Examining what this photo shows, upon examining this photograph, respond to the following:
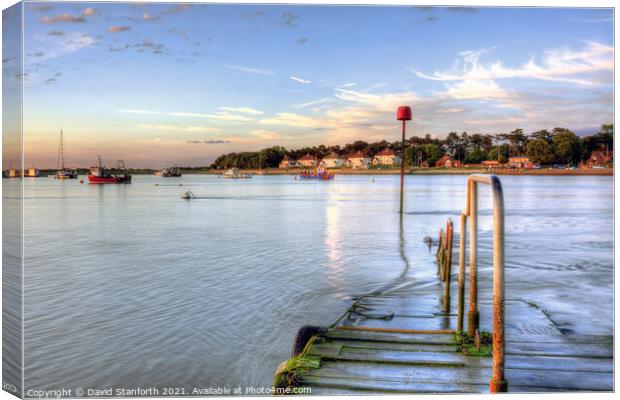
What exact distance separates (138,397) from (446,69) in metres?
6.28

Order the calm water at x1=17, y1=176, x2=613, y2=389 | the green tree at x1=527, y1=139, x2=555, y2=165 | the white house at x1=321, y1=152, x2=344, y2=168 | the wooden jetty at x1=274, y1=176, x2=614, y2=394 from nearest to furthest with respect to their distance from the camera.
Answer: the wooden jetty at x1=274, y1=176, x2=614, y2=394 → the calm water at x1=17, y1=176, x2=613, y2=389 → the green tree at x1=527, y1=139, x2=555, y2=165 → the white house at x1=321, y1=152, x2=344, y2=168

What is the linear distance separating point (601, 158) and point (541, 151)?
3.10 m

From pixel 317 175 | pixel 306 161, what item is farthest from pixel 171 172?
pixel 306 161

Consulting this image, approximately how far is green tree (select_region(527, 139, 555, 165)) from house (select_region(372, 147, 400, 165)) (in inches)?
342

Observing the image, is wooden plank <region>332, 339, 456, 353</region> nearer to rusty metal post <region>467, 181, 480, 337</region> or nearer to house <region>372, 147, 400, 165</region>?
rusty metal post <region>467, 181, 480, 337</region>

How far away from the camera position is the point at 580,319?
6.45 metres

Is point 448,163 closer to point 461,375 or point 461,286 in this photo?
point 461,286

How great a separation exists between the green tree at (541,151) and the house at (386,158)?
869 centimetres

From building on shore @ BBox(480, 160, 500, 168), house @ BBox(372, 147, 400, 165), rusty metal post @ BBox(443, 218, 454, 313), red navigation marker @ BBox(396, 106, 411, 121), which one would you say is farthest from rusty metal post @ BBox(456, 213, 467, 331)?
house @ BBox(372, 147, 400, 165)

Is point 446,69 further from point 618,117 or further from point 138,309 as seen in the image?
point 138,309

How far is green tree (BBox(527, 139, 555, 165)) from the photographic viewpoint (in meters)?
10.3

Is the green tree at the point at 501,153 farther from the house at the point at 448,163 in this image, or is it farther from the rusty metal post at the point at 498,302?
the rusty metal post at the point at 498,302

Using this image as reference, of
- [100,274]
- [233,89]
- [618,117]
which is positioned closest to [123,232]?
[100,274]

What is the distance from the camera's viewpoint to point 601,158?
7.37m
